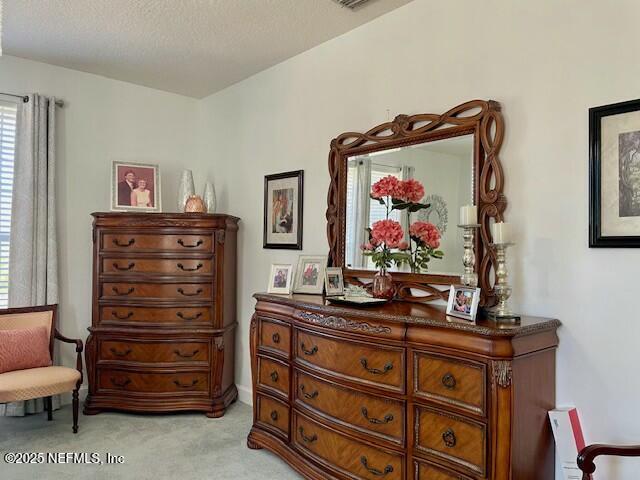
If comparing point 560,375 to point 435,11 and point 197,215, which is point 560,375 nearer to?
point 435,11

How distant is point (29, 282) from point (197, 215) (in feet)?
4.67

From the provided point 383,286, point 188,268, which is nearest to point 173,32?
point 188,268

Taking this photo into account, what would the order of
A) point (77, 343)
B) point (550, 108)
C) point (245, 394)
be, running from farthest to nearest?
point (245, 394)
point (77, 343)
point (550, 108)

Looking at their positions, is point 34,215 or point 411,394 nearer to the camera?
point 411,394

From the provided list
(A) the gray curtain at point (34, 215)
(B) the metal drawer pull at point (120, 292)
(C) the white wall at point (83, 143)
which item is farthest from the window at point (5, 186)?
(B) the metal drawer pull at point (120, 292)

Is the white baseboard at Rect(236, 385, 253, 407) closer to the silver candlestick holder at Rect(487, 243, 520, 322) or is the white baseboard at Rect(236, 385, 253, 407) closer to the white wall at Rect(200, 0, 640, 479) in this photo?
the white wall at Rect(200, 0, 640, 479)

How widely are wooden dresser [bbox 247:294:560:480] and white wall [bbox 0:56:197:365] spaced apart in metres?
2.24

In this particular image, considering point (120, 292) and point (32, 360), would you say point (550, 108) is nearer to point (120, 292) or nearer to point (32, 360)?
point (120, 292)

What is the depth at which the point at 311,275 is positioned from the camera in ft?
10.5

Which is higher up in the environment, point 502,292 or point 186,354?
point 502,292

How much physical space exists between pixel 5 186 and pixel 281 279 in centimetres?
239

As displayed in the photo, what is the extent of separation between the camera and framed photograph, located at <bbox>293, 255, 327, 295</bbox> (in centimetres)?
315

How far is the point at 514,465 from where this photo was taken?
1838 mm

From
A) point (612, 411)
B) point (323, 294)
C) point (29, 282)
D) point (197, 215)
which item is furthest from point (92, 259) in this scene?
point (612, 411)
